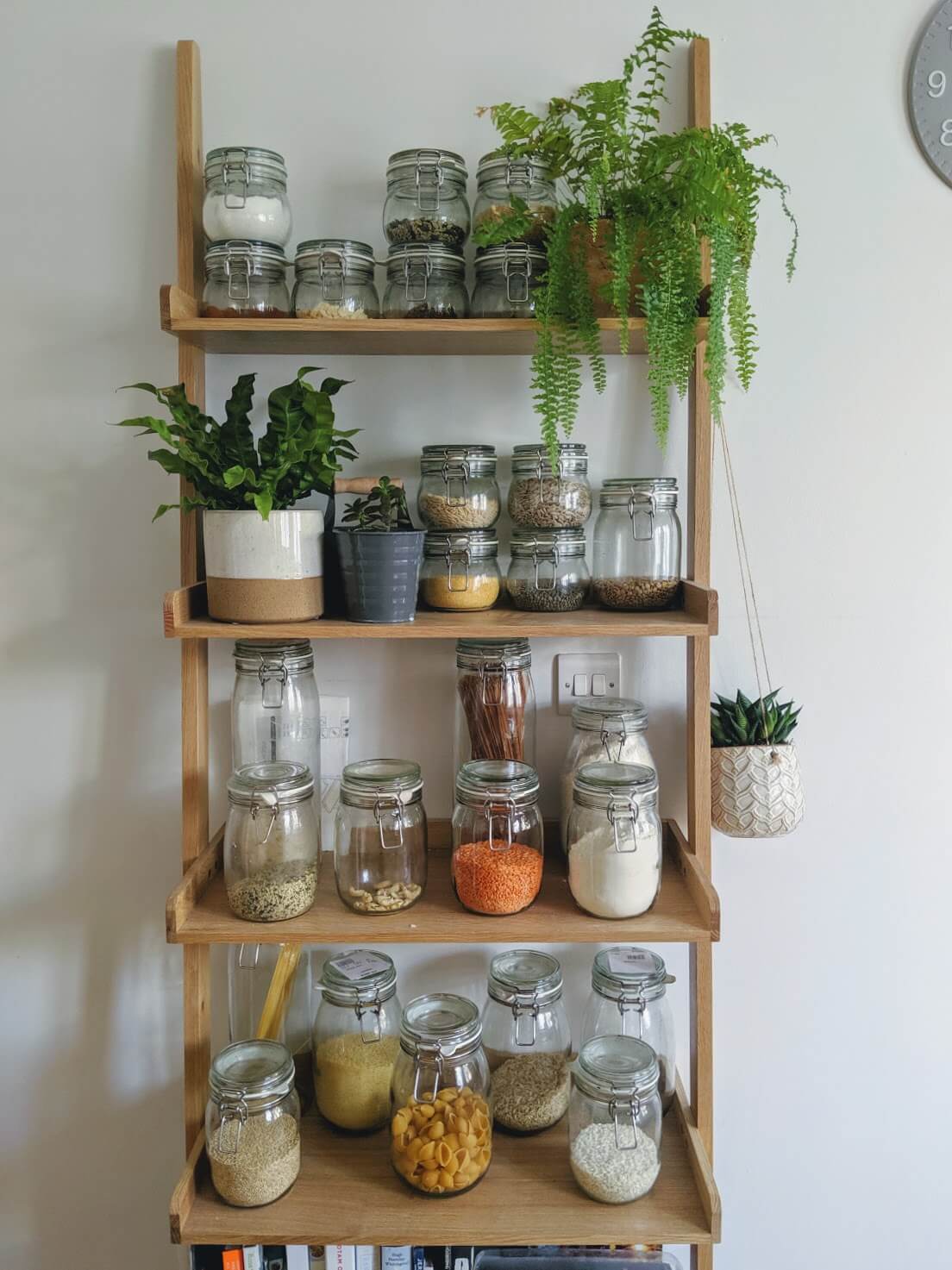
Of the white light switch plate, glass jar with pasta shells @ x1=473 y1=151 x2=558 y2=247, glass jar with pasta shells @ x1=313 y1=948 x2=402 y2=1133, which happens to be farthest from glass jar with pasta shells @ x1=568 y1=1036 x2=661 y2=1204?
glass jar with pasta shells @ x1=473 y1=151 x2=558 y2=247

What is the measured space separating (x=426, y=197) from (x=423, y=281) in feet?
0.37

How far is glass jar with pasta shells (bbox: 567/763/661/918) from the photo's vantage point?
51.4 inches

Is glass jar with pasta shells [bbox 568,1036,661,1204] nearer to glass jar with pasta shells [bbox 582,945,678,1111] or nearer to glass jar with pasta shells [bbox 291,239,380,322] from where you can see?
glass jar with pasta shells [bbox 582,945,678,1111]

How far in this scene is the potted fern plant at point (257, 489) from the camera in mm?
1267

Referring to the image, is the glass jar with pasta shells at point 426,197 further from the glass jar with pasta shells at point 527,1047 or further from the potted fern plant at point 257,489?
the glass jar with pasta shells at point 527,1047

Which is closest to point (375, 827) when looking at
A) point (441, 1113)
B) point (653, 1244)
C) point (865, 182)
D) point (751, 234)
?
point (441, 1113)

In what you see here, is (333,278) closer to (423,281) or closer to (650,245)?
(423,281)

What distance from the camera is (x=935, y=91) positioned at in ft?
4.78

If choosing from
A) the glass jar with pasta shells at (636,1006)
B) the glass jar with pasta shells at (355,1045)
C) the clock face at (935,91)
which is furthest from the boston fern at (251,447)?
the clock face at (935,91)

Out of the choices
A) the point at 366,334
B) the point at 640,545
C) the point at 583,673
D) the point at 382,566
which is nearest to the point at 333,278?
the point at 366,334

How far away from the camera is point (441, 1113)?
1313 mm

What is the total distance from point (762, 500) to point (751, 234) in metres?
0.40

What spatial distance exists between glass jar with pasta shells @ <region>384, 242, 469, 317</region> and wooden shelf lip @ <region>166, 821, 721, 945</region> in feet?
2.53

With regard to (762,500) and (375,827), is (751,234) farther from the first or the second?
(375,827)
